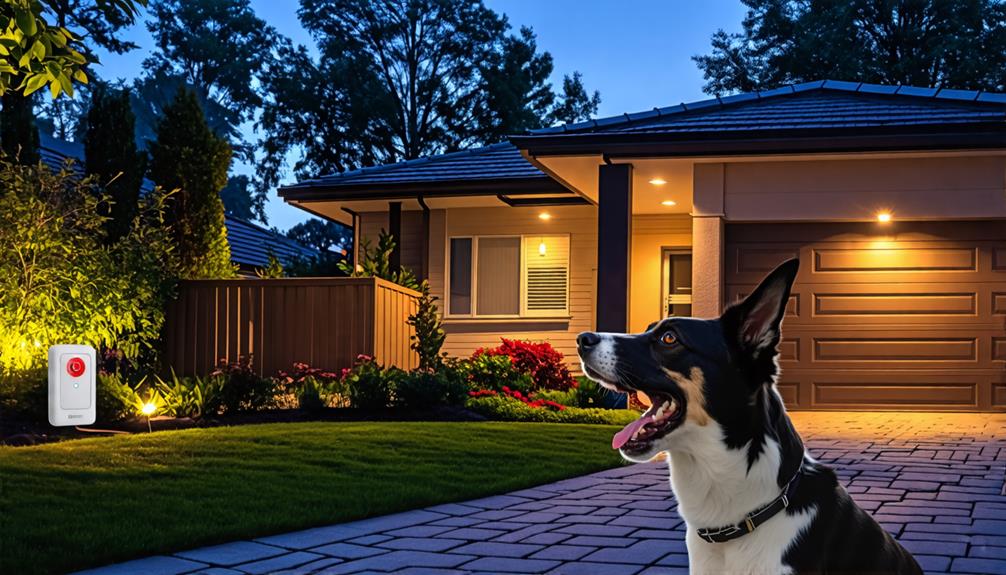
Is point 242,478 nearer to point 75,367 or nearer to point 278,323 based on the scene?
point 75,367

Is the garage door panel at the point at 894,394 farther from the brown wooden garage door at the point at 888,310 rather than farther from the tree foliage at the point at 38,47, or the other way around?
the tree foliage at the point at 38,47

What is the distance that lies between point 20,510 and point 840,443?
6.81 metres

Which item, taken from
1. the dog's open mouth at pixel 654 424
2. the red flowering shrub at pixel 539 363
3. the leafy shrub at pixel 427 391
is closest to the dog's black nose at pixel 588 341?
the dog's open mouth at pixel 654 424

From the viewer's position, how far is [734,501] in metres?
3.06

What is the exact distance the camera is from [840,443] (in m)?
9.79

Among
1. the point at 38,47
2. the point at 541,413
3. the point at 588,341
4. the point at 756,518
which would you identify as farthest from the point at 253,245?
the point at 756,518

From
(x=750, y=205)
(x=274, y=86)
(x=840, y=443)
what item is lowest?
(x=840, y=443)

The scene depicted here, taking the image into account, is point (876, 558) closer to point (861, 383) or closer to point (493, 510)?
point (493, 510)

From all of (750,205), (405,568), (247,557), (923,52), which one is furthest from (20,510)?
(923,52)

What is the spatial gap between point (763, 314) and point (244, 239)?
974 inches

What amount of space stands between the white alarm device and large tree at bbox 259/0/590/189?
3061 centimetres

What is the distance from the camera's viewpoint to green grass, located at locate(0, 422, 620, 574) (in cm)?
560

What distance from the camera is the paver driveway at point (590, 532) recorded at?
4.99 m

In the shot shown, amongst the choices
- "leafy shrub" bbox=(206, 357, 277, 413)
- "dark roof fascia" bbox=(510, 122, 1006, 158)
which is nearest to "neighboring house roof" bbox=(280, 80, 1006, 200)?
"dark roof fascia" bbox=(510, 122, 1006, 158)
